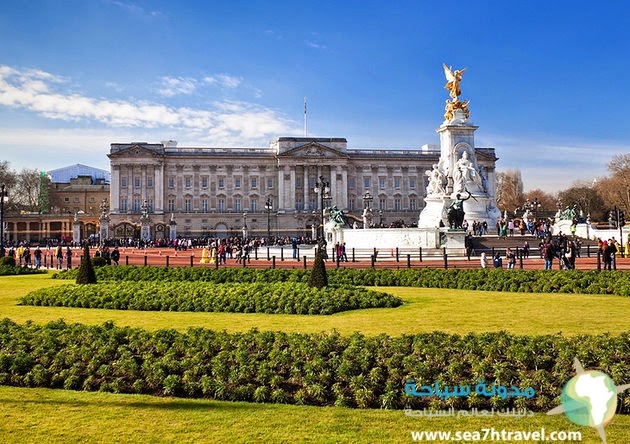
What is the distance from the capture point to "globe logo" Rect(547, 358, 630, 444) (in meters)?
7.10

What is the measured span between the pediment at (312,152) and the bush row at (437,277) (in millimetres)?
79868

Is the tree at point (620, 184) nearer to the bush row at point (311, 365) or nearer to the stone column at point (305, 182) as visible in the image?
the stone column at point (305, 182)

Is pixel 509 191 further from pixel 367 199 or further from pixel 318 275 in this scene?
pixel 318 275

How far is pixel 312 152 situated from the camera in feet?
346

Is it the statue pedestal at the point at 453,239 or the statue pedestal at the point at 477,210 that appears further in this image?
the statue pedestal at the point at 477,210

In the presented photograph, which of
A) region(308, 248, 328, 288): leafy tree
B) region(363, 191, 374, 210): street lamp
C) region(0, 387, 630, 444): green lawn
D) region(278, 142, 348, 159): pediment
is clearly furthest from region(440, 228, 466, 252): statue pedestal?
region(278, 142, 348, 159): pediment

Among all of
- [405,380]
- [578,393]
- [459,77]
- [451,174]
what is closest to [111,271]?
[405,380]

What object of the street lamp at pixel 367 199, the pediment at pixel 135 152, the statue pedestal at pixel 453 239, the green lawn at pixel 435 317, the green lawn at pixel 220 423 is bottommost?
the green lawn at pixel 220 423

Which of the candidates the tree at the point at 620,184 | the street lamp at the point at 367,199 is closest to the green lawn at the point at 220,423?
the street lamp at the point at 367,199

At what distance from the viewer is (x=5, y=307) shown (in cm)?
1819

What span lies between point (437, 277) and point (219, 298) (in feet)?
30.4

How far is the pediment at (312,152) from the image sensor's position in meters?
105

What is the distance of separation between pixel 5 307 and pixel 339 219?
108 ft

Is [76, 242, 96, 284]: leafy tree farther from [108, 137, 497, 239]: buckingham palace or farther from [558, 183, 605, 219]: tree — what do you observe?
[558, 183, 605, 219]: tree
